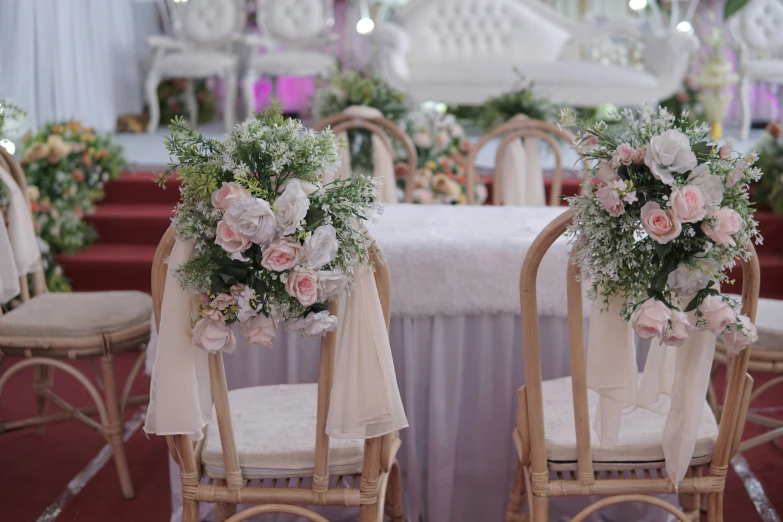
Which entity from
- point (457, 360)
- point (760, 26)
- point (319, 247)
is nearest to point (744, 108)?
point (760, 26)

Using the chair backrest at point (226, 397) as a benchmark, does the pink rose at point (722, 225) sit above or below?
above

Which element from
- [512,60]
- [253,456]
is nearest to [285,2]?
[512,60]

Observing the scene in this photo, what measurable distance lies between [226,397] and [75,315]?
3.37ft

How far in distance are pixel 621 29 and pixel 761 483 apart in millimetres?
4157

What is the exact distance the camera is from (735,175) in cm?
129

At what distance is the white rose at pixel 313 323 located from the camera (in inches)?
51.9

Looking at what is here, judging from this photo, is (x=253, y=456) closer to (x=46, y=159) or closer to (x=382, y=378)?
(x=382, y=378)

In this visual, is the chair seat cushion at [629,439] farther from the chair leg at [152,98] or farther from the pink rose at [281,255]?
the chair leg at [152,98]

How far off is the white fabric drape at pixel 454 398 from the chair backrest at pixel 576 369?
435mm

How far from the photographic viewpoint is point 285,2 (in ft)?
21.7

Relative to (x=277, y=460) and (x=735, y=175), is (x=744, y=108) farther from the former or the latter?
(x=277, y=460)

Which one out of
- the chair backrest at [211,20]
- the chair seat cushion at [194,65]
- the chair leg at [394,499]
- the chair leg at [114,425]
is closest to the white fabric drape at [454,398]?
the chair leg at [394,499]

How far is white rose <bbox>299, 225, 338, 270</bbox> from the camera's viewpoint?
4.05 feet

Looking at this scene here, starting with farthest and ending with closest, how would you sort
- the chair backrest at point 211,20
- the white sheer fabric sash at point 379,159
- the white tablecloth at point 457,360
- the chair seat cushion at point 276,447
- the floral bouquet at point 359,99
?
1. the chair backrest at point 211,20
2. the floral bouquet at point 359,99
3. the white sheer fabric sash at point 379,159
4. the white tablecloth at point 457,360
5. the chair seat cushion at point 276,447
